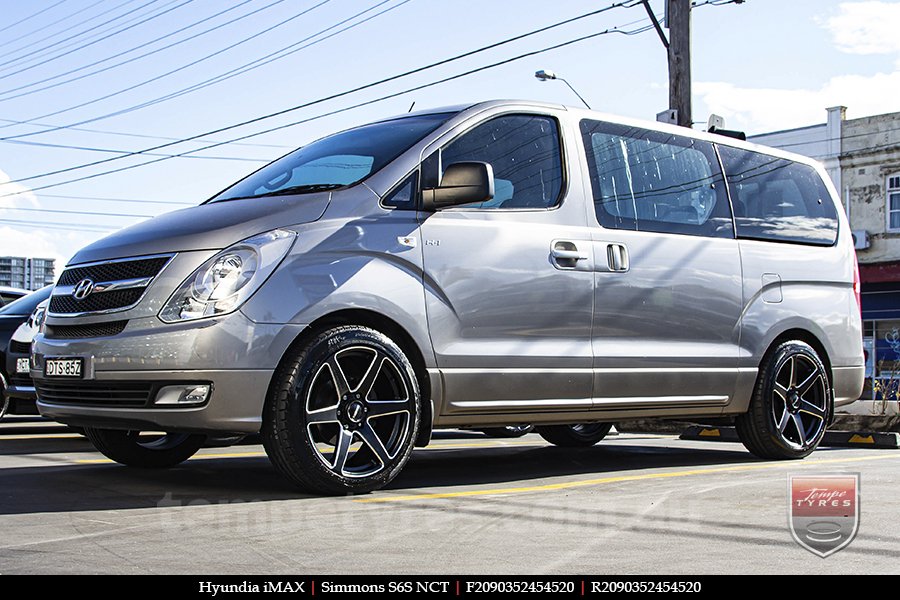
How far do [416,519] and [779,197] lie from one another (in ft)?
14.4

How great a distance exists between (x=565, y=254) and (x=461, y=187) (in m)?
0.84

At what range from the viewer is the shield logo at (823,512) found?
412 cm

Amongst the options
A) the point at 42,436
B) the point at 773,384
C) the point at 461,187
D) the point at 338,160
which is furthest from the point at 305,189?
the point at 42,436

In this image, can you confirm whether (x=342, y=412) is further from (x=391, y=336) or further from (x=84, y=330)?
(x=84, y=330)

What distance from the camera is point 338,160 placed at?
20.0 feet

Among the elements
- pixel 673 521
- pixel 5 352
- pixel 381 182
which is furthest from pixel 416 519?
pixel 5 352

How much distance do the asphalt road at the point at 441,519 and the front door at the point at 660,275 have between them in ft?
1.79

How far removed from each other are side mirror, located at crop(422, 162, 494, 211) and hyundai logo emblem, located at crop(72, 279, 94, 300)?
65.9 inches

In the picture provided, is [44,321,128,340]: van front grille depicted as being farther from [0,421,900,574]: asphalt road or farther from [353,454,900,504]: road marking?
[353,454,900,504]: road marking

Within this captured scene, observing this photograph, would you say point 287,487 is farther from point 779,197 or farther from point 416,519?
point 779,197

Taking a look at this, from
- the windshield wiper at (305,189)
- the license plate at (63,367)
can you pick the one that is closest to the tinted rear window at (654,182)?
the windshield wiper at (305,189)

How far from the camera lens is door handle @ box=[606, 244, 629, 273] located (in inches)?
253
